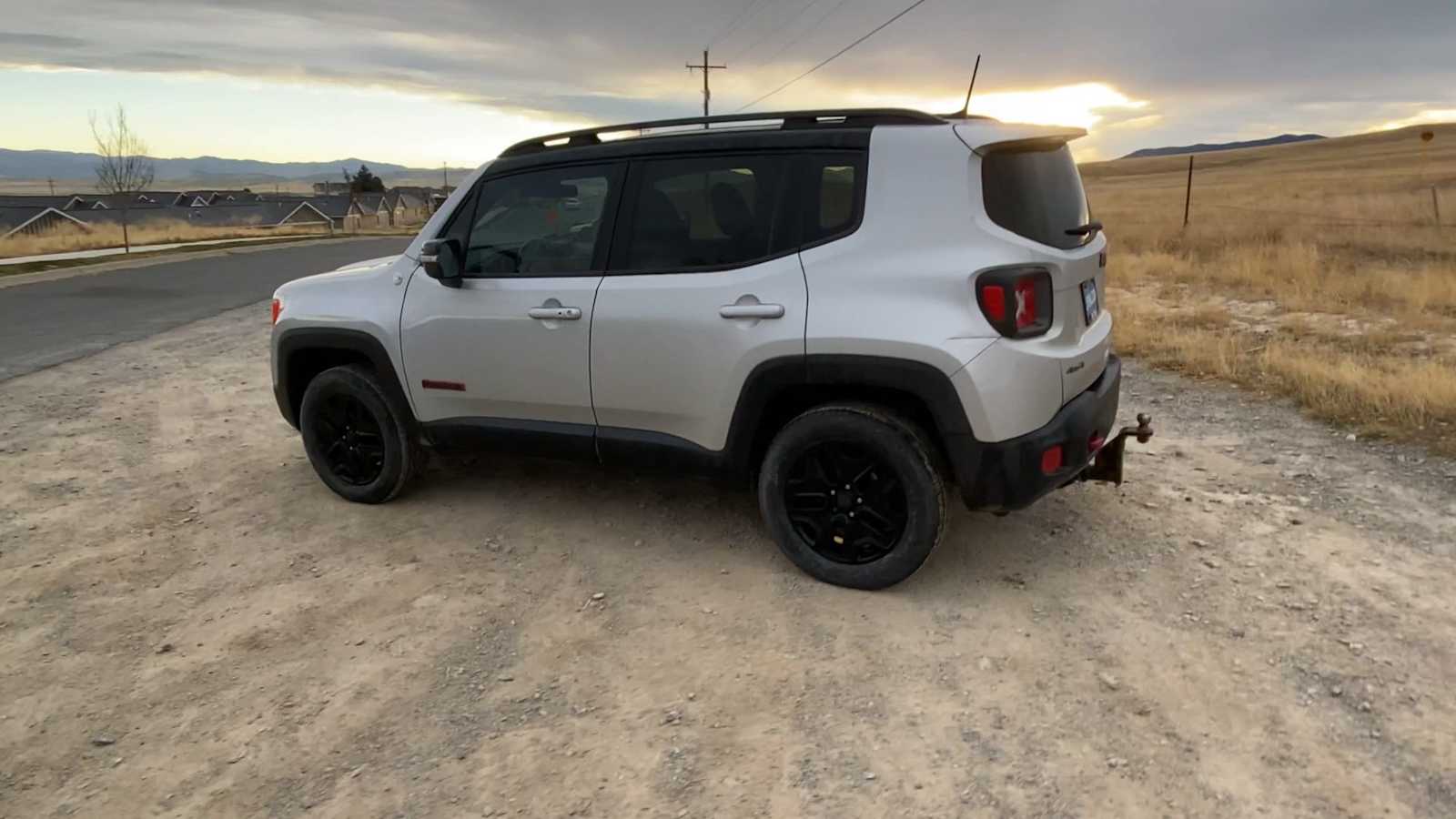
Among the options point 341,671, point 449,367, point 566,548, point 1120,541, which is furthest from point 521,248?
point 1120,541

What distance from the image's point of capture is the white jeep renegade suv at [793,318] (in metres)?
3.43

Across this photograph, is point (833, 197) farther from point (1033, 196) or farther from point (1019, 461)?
point (1019, 461)

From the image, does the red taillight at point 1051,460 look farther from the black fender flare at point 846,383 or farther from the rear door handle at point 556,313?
the rear door handle at point 556,313

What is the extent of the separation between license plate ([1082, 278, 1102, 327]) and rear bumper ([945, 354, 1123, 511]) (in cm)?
42

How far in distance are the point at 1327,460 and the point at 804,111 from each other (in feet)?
12.1

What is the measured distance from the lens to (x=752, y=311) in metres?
3.66

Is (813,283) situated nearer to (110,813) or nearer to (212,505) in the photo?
(110,813)

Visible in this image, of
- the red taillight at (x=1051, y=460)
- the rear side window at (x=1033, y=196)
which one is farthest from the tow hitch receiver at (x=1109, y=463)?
the rear side window at (x=1033, y=196)

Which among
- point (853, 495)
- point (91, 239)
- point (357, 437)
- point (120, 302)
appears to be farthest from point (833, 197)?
point (91, 239)

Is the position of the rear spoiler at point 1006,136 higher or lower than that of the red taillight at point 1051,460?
higher

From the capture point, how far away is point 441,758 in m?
2.77

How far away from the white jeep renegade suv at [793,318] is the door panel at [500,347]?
0.01 metres

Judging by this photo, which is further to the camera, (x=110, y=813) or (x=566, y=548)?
(x=566, y=548)

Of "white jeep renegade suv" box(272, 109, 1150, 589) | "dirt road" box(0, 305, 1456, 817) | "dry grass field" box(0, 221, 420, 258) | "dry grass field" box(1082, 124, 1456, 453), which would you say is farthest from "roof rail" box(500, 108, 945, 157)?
"dry grass field" box(0, 221, 420, 258)
